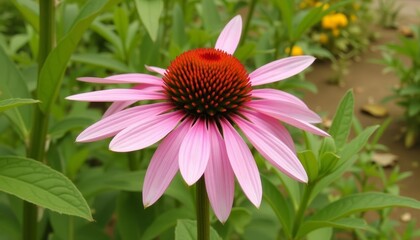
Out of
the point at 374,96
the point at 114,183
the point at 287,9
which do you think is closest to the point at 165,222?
the point at 114,183

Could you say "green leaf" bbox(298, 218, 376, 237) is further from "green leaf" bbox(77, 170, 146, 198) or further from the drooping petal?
"green leaf" bbox(77, 170, 146, 198)

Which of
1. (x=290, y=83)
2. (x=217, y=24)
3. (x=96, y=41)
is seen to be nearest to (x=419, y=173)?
(x=290, y=83)

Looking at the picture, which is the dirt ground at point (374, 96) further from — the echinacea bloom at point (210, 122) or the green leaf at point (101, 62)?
the echinacea bloom at point (210, 122)

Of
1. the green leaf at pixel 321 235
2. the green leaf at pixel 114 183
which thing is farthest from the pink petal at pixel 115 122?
the green leaf at pixel 321 235

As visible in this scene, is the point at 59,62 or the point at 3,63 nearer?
the point at 59,62

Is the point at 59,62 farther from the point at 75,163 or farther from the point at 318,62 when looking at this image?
the point at 318,62

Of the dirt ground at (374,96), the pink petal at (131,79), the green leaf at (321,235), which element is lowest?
the dirt ground at (374,96)

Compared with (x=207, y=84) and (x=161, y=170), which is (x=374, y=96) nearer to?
(x=207, y=84)
